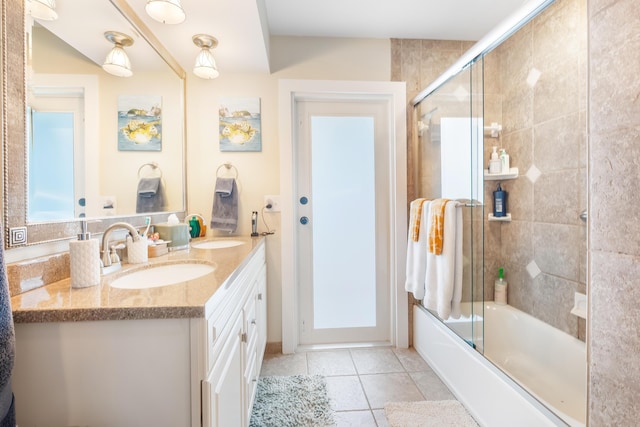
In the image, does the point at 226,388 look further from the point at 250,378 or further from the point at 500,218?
the point at 500,218

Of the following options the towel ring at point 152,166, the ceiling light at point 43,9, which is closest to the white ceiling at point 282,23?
the ceiling light at point 43,9

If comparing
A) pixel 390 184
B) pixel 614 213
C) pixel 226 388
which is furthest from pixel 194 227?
pixel 614 213

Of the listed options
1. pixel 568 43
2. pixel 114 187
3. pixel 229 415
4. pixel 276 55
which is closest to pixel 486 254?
pixel 568 43

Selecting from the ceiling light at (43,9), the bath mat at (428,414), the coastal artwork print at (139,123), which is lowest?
the bath mat at (428,414)

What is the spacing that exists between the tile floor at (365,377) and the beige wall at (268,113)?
0.30 metres

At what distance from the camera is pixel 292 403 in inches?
61.2

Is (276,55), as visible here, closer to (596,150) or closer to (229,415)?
(596,150)

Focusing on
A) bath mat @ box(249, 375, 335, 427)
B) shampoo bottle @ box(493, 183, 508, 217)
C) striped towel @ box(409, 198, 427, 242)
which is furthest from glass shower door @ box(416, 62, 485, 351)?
bath mat @ box(249, 375, 335, 427)

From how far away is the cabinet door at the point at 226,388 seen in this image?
729 millimetres

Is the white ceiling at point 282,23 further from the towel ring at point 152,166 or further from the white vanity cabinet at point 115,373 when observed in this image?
the white vanity cabinet at point 115,373

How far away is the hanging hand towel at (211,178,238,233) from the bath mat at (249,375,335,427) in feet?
3.37

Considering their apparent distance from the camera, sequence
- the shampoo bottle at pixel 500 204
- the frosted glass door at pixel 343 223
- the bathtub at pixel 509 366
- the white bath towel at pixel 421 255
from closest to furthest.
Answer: the bathtub at pixel 509 366
the white bath towel at pixel 421 255
the shampoo bottle at pixel 500 204
the frosted glass door at pixel 343 223

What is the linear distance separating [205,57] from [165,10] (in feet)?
1.43

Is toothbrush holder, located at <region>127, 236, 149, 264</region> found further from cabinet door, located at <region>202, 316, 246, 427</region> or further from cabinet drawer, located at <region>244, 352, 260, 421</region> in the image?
cabinet drawer, located at <region>244, 352, 260, 421</region>
